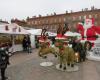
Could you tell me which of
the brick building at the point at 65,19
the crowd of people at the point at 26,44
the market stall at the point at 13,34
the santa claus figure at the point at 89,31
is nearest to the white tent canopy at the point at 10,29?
the market stall at the point at 13,34

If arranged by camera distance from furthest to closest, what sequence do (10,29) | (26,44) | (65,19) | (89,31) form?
1. (65,19)
2. (26,44)
3. (10,29)
4. (89,31)

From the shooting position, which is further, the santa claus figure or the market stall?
the market stall

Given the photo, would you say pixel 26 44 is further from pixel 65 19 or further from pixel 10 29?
pixel 65 19

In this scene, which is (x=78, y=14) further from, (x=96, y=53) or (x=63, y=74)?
(x=63, y=74)

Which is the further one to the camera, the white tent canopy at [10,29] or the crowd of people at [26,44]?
the crowd of people at [26,44]

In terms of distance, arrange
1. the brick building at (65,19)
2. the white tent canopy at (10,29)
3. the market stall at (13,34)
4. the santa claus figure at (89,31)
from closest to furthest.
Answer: the santa claus figure at (89,31) → the white tent canopy at (10,29) → the market stall at (13,34) → the brick building at (65,19)

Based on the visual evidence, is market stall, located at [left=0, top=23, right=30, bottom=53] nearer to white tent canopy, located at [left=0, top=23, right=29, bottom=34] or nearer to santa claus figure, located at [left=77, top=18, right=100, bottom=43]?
white tent canopy, located at [left=0, top=23, right=29, bottom=34]

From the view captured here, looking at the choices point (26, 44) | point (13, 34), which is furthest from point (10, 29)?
point (26, 44)

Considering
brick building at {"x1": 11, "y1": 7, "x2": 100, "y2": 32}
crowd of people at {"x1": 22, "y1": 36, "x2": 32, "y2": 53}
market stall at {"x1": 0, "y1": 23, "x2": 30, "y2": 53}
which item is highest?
brick building at {"x1": 11, "y1": 7, "x2": 100, "y2": 32}

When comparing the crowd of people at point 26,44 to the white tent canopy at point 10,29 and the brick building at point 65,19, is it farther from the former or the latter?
the brick building at point 65,19

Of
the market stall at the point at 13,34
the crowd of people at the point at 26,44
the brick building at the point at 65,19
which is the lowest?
the crowd of people at the point at 26,44

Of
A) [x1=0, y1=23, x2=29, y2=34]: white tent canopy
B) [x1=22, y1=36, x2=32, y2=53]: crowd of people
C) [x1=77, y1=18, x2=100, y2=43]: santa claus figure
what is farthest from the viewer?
[x1=22, y1=36, x2=32, y2=53]: crowd of people

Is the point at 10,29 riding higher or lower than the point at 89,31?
higher

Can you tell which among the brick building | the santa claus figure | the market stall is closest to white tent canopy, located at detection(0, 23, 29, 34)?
the market stall
